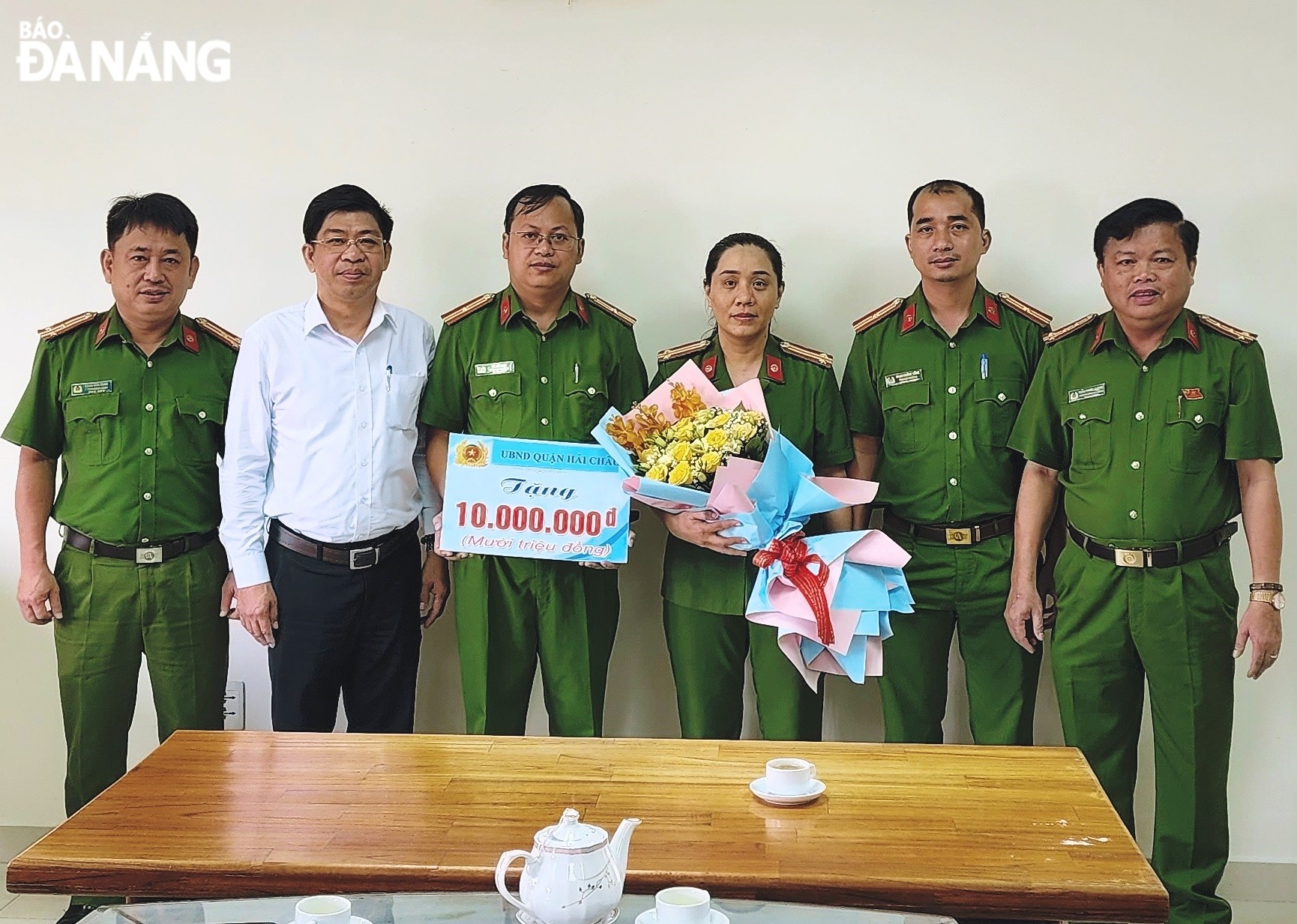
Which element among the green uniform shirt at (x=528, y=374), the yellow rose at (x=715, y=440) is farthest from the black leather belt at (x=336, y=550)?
the yellow rose at (x=715, y=440)

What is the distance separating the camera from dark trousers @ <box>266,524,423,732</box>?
3.09 meters

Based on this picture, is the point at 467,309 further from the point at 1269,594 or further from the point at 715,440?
the point at 1269,594

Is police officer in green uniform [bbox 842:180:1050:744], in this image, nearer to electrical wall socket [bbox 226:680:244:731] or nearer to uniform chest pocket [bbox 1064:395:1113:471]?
uniform chest pocket [bbox 1064:395:1113:471]

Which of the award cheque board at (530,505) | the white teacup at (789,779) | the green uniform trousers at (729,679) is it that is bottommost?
the green uniform trousers at (729,679)

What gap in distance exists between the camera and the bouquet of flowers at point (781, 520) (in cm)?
272

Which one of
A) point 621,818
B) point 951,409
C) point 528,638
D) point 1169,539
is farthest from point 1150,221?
point 621,818

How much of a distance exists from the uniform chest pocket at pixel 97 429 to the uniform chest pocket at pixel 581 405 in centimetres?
116

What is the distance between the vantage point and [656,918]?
1464mm

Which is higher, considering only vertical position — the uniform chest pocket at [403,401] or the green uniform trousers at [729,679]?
the uniform chest pocket at [403,401]

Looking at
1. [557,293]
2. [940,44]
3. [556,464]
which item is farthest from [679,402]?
[940,44]

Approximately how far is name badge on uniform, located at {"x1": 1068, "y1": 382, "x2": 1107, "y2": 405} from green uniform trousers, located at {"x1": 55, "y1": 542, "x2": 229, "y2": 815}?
7.50 ft

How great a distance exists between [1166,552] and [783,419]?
3.28 ft

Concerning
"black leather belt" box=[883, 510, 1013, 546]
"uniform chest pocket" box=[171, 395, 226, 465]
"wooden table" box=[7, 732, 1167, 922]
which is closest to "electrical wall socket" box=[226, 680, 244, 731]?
"uniform chest pocket" box=[171, 395, 226, 465]

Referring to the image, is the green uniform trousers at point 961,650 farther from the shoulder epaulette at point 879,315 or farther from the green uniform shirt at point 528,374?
the green uniform shirt at point 528,374
